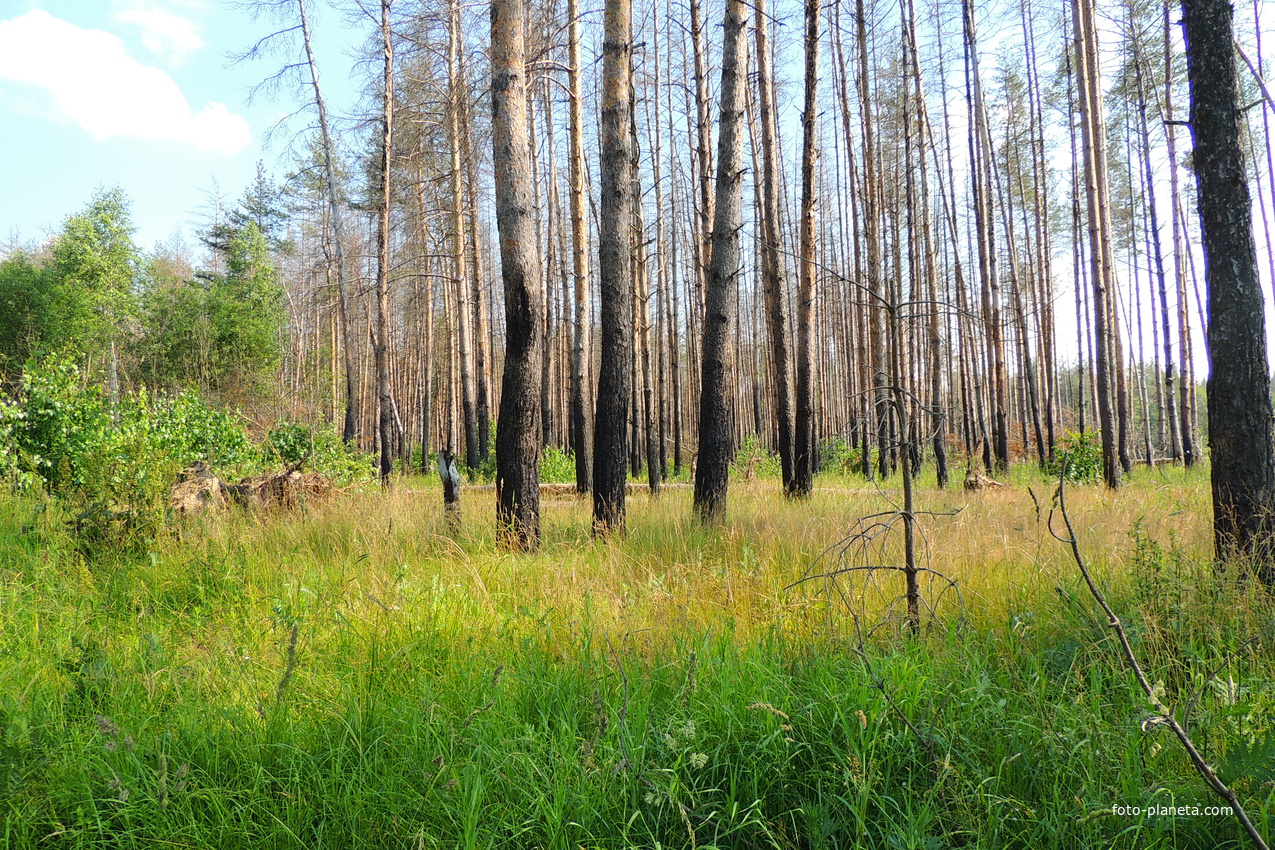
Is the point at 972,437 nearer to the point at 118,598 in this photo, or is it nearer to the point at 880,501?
the point at 880,501

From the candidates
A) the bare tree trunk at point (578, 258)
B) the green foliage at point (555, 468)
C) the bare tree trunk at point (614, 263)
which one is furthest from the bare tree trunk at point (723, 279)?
the green foliage at point (555, 468)

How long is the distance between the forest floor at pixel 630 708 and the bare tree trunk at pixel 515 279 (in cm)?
130

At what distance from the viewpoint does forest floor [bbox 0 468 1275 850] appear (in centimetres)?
171

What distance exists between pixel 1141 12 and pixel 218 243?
34.5 m

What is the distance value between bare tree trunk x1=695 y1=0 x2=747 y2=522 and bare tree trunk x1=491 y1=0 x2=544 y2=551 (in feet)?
5.73

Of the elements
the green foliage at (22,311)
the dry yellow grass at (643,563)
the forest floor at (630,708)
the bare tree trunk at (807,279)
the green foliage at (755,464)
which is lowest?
the forest floor at (630,708)

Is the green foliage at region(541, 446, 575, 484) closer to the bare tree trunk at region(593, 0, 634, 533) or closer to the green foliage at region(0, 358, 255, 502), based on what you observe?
the green foliage at region(0, 358, 255, 502)

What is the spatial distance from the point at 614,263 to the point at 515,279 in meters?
1.15

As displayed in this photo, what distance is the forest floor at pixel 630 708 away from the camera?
1.71 metres

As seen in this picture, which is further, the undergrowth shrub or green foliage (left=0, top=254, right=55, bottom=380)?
green foliage (left=0, top=254, right=55, bottom=380)

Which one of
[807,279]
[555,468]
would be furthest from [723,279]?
[555,468]

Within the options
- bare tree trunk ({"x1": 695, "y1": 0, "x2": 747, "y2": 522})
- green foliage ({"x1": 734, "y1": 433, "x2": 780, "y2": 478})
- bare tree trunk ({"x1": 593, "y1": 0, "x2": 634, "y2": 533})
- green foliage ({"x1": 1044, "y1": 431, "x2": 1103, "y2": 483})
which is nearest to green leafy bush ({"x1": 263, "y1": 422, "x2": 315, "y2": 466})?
bare tree trunk ({"x1": 593, "y1": 0, "x2": 634, "y2": 533})

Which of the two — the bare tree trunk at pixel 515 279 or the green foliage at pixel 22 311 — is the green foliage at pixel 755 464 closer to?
the bare tree trunk at pixel 515 279

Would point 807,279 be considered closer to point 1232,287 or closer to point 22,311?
point 1232,287
